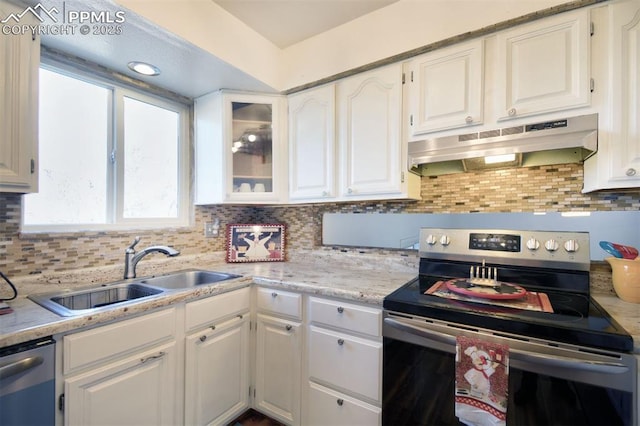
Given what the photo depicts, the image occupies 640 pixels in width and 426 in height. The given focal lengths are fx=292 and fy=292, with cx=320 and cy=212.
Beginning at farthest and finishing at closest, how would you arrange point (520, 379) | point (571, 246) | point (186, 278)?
point (186, 278), point (571, 246), point (520, 379)

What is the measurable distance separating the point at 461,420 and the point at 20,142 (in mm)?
2009

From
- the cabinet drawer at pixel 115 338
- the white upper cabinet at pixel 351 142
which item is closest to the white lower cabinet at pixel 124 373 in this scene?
the cabinet drawer at pixel 115 338

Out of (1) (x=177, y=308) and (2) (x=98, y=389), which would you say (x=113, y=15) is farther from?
(2) (x=98, y=389)

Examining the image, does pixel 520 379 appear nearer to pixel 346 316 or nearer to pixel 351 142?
pixel 346 316

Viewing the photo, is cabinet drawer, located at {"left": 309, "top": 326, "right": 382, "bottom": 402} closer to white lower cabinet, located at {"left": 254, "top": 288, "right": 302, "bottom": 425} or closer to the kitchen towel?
white lower cabinet, located at {"left": 254, "top": 288, "right": 302, "bottom": 425}

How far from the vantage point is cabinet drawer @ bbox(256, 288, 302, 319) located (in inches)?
63.0

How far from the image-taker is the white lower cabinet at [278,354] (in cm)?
160

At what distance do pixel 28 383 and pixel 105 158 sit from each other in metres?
1.26

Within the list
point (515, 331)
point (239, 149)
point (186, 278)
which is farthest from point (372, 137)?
point (186, 278)

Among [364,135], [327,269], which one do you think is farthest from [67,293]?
[364,135]

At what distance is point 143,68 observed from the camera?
1.72 metres

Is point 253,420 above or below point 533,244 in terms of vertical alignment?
below

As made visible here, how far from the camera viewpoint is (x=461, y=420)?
1.09 meters

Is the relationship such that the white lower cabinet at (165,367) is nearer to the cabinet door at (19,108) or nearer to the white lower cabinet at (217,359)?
the white lower cabinet at (217,359)
